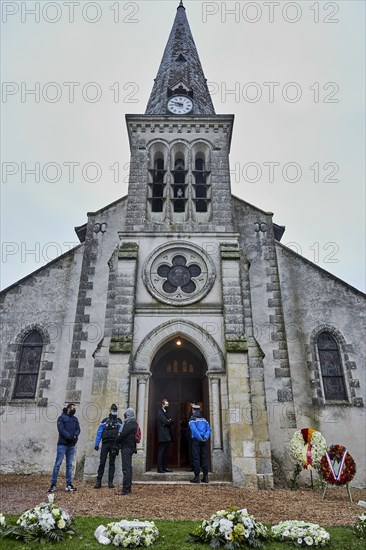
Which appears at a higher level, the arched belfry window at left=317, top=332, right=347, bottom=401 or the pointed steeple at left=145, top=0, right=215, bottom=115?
the pointed steeple at left=145, top=0, right=215, bottom=115

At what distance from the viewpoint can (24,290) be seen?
16125 mm

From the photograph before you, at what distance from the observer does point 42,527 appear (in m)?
5.32

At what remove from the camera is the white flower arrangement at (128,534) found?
16.6 feet

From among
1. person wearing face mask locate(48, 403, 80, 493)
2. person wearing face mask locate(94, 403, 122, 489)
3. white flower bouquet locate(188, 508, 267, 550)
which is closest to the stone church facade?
person wearing face mask locate(94, 403, 122, 489)

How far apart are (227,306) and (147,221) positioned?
4.53 m

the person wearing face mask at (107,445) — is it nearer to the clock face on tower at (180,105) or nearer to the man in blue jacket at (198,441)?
the man in blue jacket at (198,441)

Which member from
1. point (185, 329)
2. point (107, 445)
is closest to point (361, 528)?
point (107, 445)

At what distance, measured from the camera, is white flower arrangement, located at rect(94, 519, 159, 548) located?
16.6 ft

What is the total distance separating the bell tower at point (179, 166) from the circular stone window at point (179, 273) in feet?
3.09

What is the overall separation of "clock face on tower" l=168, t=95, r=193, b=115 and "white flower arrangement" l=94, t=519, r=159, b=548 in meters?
16.1

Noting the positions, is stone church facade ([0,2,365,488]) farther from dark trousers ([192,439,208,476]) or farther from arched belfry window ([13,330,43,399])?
dark trousers ([192,439,208,476])

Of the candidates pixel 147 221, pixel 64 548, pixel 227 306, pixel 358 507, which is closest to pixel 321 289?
pixel 227 306

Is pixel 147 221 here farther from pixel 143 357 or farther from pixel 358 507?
pixel 358 507

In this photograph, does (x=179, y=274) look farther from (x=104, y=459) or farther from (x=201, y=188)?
(x=104, y=459)
